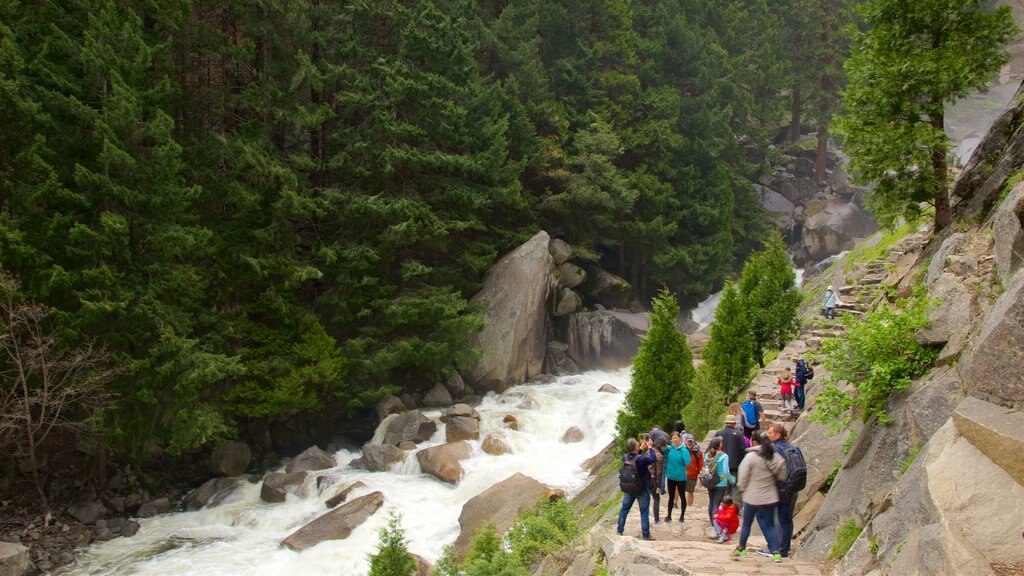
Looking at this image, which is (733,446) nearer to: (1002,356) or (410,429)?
(1002,356)

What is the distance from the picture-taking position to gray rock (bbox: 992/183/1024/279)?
846 cm

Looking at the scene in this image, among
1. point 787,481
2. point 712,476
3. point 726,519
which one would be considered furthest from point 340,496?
point 787,481

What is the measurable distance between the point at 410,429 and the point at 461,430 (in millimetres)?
1965

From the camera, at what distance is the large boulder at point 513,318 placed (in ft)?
92.3

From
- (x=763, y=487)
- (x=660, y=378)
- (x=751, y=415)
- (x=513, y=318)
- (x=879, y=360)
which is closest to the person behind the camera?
(x=763, y=487)

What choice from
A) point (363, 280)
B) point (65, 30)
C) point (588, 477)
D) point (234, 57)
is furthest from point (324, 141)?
point (588, 477)

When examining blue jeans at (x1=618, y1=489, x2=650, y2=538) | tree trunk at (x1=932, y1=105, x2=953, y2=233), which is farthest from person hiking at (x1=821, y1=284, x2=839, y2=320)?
blue jeans at (x1=618, y1=489, x2=650, y2=538)

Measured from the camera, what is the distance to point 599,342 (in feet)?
107

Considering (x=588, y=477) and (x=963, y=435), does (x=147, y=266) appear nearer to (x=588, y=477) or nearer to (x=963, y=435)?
(x=588, y=477)

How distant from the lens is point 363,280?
993 inches

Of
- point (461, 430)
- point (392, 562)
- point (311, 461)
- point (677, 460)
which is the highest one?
point (677, 460)

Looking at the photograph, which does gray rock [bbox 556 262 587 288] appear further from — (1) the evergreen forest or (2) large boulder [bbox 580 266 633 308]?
(1) the evergreen forest

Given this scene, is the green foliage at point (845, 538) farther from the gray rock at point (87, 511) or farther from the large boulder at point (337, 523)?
the gray rock at point (87, 511)

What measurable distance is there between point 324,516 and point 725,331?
12.8 m
